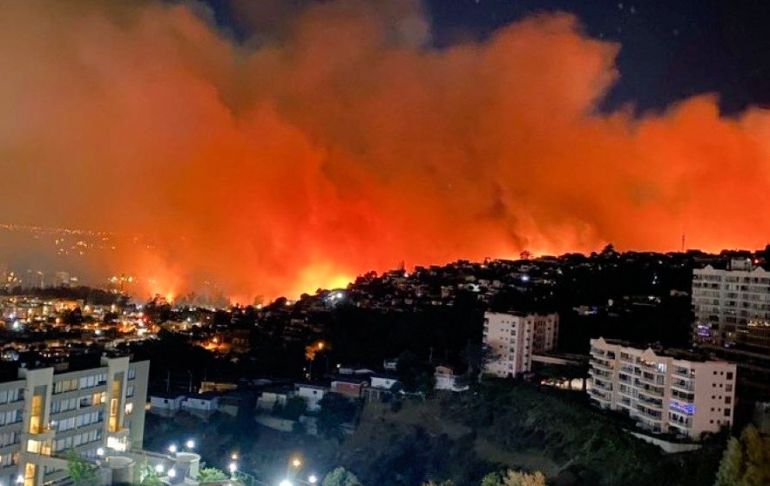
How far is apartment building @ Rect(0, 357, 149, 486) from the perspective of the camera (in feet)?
27.2

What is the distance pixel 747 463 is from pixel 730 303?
7659 millimetres

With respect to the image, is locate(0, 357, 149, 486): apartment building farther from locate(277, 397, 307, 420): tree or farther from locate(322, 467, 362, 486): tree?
locate(277, 397, 307, 420): tree

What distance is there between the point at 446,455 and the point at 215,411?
4.34 metres

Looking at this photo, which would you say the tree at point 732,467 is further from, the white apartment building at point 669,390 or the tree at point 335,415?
the tree at point 335,415

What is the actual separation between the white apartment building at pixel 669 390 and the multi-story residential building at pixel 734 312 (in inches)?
85.3

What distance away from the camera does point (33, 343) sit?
15.2 m

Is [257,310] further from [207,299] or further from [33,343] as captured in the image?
[207,299]

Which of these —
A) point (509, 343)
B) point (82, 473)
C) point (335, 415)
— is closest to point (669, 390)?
point (509, 343)

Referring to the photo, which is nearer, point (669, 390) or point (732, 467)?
point (732, 467)

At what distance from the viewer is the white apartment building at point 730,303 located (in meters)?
12.9

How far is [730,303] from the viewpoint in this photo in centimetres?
1358

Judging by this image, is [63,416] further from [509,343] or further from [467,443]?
[509,343]

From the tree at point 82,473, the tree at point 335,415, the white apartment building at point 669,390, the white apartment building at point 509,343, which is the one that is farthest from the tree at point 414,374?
the tree at point 82,473

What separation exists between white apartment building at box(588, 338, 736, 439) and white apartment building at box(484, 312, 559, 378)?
2513mm
